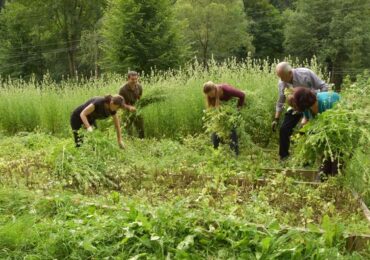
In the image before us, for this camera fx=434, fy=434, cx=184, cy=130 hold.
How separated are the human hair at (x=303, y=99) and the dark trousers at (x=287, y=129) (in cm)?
203

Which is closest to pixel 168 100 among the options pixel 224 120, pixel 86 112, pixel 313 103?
pixel 224 120

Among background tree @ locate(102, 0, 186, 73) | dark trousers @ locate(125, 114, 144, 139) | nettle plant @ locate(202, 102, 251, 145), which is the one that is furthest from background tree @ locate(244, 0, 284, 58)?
nettle plant @ locate(202, 102, 251, 145)

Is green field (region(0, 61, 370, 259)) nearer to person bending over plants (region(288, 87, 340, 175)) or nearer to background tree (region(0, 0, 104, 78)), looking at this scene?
person bending over plants (region(288, 87, 340, 175))

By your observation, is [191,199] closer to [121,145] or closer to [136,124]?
[121,145]

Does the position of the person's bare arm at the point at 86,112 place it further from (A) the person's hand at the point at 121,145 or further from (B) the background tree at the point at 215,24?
(B) the background tree at the point at 215,24

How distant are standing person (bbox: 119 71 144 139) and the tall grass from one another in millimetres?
324

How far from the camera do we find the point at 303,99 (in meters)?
4.77

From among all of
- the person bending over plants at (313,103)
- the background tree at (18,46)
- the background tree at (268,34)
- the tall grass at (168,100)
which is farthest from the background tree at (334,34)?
the person bending over plants at (313,103)

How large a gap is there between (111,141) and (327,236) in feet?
11.7

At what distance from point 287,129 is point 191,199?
2770mm

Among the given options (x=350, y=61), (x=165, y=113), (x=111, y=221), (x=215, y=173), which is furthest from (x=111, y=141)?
(x=350, y=61)

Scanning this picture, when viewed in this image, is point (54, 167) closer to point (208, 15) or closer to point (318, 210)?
point (318, 210)

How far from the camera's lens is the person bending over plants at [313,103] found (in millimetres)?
4785

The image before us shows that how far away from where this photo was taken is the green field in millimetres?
3752
